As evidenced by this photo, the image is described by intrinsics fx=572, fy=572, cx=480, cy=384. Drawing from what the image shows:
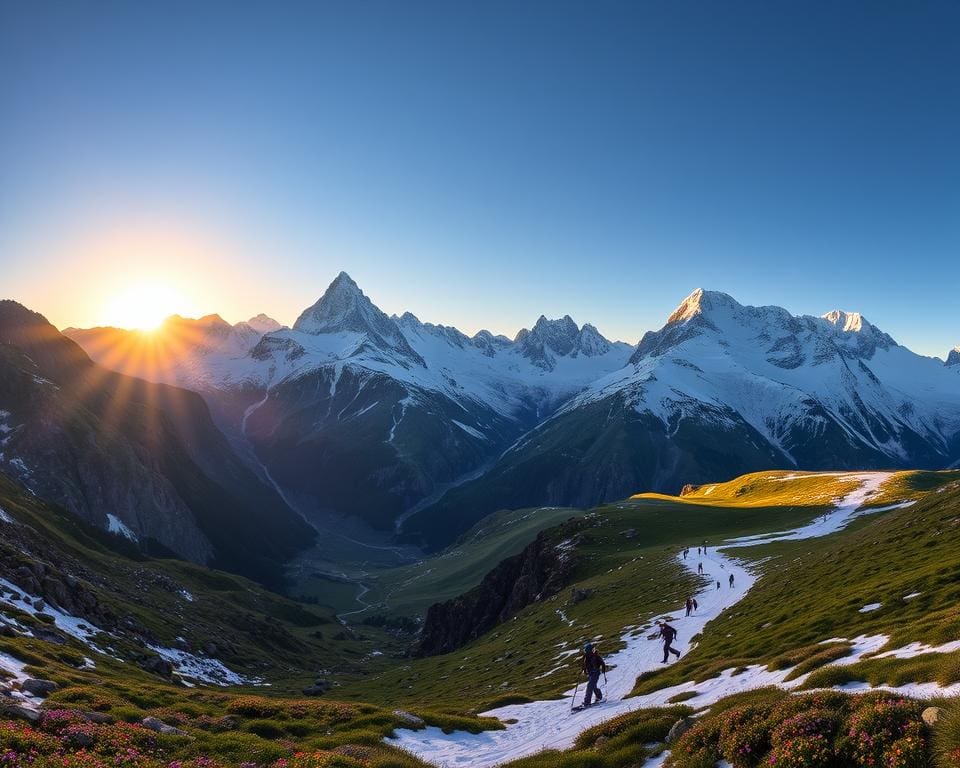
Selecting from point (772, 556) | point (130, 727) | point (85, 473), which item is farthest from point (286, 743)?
point (85, 473)

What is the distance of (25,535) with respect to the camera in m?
79.2

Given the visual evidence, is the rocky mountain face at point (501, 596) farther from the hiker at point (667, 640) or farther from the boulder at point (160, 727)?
the boulder at point (160, 727)

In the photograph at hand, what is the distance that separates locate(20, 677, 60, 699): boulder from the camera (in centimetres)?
2425

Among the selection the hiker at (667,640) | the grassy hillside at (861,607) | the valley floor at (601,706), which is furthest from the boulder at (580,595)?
→ the hiker at (667,640)

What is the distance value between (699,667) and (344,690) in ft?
236

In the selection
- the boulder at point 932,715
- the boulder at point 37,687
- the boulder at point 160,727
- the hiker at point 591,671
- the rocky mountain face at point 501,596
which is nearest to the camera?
the boulder at point 932,715

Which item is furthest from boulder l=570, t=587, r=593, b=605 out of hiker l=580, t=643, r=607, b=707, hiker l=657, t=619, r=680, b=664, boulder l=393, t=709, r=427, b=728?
boulder l=393, t=709, r=427, b=728

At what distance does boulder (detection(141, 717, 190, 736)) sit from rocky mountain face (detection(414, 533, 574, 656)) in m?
83.1

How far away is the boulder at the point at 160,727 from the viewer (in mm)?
22000

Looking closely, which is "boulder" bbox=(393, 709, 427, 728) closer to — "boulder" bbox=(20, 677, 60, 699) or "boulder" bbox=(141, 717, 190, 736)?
"boulder" bbox=(141, 717, 190, 736)

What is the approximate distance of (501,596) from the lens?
12238 centimetres

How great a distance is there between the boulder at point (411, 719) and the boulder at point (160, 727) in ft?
31.1

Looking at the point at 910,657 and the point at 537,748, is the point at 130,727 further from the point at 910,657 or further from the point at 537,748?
the point at 910,657

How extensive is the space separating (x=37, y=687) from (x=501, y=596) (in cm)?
10557
